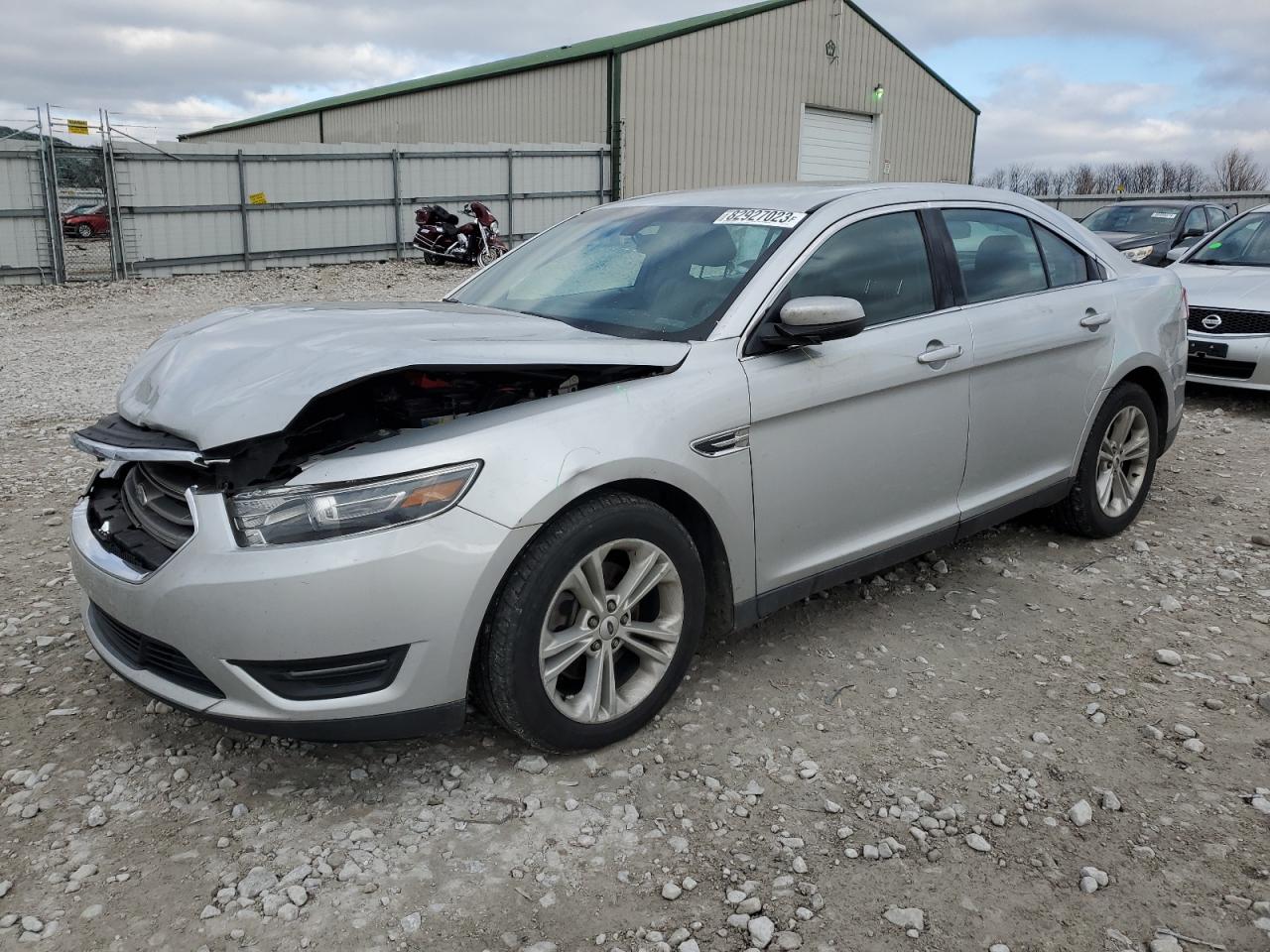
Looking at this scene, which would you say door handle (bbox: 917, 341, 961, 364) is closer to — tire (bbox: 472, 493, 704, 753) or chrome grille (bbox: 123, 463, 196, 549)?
tire (bbox: 472, 493, 704, 753)

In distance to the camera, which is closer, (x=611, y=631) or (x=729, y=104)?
(x=611, y=631)

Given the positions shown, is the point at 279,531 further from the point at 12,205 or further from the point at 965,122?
the point at 965,122

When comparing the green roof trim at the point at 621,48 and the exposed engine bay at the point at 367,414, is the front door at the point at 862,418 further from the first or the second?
the green roof trim at the point at 621,48

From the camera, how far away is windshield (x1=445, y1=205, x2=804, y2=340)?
3.45m

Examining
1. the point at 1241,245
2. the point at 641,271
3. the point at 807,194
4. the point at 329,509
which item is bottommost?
the point at 329,509

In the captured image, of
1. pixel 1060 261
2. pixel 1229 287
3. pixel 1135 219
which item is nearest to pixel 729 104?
pixel 1135 219

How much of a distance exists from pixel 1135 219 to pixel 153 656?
49.6ft

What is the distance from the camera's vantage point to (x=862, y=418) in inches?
139

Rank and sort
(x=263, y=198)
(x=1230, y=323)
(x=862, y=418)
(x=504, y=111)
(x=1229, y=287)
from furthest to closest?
1. (x=504, y=111)
2. (x=263, y=198)
3. (x=1229, y=287)
4. (x=1230, y=323)
5. (x=862, y=418)

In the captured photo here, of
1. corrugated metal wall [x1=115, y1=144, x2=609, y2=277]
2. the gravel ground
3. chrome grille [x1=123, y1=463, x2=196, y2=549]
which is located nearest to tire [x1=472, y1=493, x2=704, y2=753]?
the gravel ground

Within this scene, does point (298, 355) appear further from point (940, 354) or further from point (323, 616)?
point (940, 354)

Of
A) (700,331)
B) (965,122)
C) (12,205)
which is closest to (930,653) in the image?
(700,331)

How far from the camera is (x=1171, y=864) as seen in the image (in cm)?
258

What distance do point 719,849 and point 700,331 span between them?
1.55 meters
